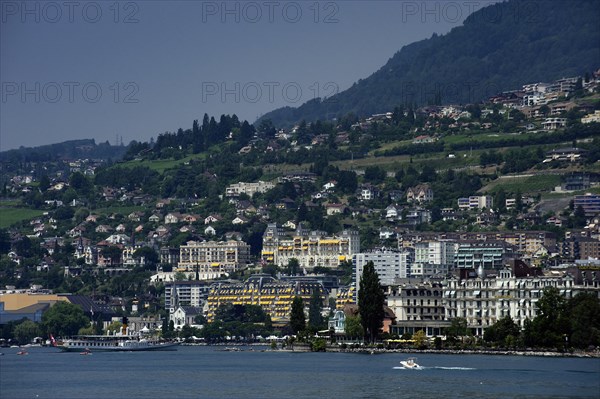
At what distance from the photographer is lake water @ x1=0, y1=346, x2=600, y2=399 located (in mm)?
87062

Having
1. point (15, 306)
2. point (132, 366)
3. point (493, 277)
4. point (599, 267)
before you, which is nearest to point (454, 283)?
point (493, 277)

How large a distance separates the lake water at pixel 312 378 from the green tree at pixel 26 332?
169 ft

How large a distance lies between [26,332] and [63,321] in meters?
4.20

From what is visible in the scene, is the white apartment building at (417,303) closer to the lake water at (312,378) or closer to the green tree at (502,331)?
the lake water at (312,378)

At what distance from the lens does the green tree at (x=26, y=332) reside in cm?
18138

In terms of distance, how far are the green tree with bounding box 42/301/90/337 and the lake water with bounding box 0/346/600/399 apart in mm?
51344

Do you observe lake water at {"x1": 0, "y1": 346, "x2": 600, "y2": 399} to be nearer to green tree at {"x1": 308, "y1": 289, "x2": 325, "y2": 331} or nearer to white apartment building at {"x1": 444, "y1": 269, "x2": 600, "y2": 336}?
white apartment building at {"x1": 444, "y1": 269, "x2": 600, "y2": 336}

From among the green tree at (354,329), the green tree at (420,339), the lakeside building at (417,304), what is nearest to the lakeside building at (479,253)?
the lakeside building at (417,304)

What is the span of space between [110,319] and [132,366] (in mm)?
74836

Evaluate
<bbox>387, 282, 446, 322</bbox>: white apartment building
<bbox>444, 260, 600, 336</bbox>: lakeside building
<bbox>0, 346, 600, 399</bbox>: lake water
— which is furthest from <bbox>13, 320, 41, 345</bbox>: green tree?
<bbox>444, 260, 600, 336</bbox>: lakeside building

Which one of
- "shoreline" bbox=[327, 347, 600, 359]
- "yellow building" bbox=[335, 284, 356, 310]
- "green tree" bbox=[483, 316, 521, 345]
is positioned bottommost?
"shoreline" bbox=[327, 347, 600, 359]

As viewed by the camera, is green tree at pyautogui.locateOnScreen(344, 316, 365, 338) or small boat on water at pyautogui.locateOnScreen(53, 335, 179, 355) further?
small boat on water at pyautogui.locateOnScreen(53, 335, 179, 355)

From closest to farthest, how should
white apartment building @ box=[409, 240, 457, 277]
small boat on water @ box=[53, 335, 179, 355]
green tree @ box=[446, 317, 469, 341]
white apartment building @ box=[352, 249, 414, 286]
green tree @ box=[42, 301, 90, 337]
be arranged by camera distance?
green tree @ box=[446, 317, 469, 341] → small boat on water @ box=[53, 335, 179, 355] → green tree @ box=[42, 301, 90, 337] → white apartment building @ box=[409, 240, 457, 277] → white apartment building @ box=[352, 249, 414, 286]

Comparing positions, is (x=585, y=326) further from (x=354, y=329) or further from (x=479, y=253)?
(x=479, y=253)
